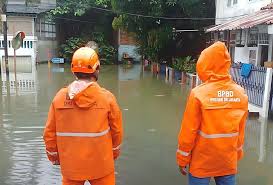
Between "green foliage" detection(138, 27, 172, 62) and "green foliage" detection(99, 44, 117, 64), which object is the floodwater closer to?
"green foliage" detection(138, 27, 172, 62)

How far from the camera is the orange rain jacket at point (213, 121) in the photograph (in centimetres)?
306

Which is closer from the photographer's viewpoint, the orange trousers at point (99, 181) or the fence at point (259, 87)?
the orange trousers at point (99, 181)

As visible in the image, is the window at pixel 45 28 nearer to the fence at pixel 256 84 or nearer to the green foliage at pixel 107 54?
the green foliage at pixel 107 54

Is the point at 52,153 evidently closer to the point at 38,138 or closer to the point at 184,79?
the point at 38,138

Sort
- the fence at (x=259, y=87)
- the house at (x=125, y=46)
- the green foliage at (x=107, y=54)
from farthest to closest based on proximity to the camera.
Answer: the house at (x=125, y=46) → the green foliage at (x=107, y=54) → the fence at (x=259, y=87)

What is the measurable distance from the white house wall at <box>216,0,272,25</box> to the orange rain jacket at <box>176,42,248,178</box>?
925 centimetres

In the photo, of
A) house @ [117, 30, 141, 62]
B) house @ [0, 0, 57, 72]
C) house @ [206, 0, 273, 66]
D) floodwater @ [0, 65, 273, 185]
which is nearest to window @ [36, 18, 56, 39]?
house @ [0, 0, 57, 72]

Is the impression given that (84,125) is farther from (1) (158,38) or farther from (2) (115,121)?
(1) (158,38)

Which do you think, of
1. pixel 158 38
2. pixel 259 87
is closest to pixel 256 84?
pixel 259 87

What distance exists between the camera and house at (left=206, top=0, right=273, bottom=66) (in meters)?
10.3

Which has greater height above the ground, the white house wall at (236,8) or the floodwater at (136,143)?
the white house wall at (236,8)

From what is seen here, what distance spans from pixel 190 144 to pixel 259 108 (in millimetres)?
6727

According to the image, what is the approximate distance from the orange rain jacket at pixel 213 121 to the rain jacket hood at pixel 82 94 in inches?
32.2

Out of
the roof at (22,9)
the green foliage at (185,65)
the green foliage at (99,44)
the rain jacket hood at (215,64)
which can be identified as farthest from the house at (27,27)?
the rain jacket hood at (215,64)
